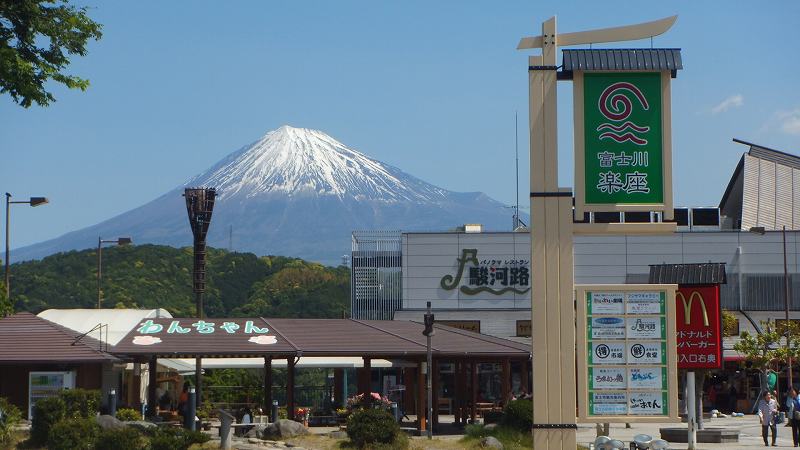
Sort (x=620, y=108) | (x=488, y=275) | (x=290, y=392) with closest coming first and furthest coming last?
(x=620, y=108) < (x=290, y=392) < (x=488, y=275)

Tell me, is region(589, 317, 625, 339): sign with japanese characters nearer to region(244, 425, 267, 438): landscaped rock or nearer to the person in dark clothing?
region(244, 425, 267, 438): landscaped rock

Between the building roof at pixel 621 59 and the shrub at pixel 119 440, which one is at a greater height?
the building roof at pixel 621 59

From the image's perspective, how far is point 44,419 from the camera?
88.6 ft

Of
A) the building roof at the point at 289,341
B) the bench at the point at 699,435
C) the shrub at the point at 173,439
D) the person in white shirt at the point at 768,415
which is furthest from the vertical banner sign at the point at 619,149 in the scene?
the building roof at the point at 289,341

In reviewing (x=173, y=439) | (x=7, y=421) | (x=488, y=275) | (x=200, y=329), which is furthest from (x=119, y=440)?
(x=488, y=275)

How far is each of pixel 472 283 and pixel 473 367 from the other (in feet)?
71.9

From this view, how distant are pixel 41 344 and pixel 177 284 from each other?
67.8m

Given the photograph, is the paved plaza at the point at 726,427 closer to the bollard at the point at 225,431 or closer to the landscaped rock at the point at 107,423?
the bollard at the point at 225,431

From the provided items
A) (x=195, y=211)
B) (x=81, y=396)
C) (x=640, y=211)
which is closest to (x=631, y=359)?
(x=640, y=211)

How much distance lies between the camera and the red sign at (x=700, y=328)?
80.9 ft

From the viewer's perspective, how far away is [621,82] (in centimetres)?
1733

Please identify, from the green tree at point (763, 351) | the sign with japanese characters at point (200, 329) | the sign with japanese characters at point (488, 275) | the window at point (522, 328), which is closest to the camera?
the sign with japanese characters at point (200, 329)

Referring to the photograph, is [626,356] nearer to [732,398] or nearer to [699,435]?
[699,435]

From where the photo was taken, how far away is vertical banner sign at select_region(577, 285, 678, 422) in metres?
17.8
